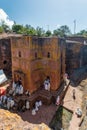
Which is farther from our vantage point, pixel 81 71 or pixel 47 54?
pixel 81 71

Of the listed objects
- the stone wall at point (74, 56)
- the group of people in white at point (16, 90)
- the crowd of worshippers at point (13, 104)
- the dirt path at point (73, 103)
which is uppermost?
the stone wall at point (74, 56)

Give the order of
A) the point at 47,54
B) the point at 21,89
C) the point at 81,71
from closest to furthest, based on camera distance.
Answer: the point at 21,89 → the point at 47,54 → the point at 81,71

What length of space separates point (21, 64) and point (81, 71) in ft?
37.2

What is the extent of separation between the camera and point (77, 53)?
82.2 ft

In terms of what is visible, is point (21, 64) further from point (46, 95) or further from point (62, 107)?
point (62, 107)

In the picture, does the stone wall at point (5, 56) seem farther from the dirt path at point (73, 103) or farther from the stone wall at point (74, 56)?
the dirt path at point (73, 103)

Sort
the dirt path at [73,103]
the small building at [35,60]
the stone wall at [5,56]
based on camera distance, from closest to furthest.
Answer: the dirt path at [73,103] < the small building at [35,60] < the stone wall at [5,56]

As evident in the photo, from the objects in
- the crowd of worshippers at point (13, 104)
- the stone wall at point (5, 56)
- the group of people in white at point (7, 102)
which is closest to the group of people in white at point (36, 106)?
the crowd of worshippers at point (13, 104)

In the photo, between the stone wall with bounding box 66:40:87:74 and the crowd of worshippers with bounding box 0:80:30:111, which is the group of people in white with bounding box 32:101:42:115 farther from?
the stone wall with bounding box 66:40:87:74

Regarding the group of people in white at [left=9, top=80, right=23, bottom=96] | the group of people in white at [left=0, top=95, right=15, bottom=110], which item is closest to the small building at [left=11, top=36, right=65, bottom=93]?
the group of people in white at [left=9, top=80, right=23, bottom=96]

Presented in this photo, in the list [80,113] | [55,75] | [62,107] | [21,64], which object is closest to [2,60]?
[21,64]

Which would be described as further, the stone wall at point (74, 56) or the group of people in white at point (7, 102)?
the stone wall at point (74, 56)

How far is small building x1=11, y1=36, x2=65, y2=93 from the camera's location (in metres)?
15.6

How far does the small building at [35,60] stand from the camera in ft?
51.2
